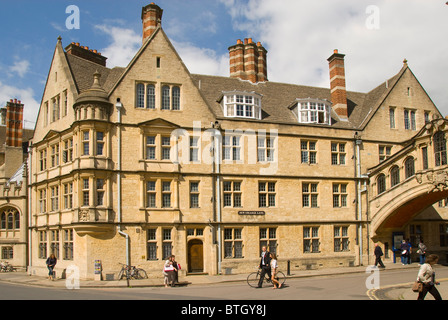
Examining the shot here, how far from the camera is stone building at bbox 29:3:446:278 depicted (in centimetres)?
2756

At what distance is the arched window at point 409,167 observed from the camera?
3036cm

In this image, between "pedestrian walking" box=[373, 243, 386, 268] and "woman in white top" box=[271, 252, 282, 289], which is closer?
"woman in white top" box=[271, 252, 282, 289]

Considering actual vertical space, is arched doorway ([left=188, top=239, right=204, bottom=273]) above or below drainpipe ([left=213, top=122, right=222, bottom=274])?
below

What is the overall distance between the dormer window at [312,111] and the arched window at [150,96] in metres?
10.5

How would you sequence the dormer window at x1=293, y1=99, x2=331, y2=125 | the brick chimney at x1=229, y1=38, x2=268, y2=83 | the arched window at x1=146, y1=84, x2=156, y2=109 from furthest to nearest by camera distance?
the brick chimney at x1=229, y1=38, x2=268, y2=83 < the dormer window at x1=293, y1=99, x2=331, y2=125 < the arched window at x1=146, y1=84, x2=156, y2=109

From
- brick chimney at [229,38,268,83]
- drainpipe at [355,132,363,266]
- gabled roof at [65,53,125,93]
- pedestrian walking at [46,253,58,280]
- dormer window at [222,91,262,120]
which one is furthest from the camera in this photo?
brick chimney at [229,38,268,83]

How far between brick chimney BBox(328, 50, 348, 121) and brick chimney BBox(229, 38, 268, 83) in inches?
214

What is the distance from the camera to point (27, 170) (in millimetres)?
37250

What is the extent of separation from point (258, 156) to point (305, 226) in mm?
5774

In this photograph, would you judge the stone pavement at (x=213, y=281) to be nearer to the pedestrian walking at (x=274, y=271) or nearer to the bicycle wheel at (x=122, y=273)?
the bicycle wheel at (x=122, y=273)

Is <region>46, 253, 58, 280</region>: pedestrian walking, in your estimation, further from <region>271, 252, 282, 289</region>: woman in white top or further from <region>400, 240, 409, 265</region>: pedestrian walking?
<region>400, 240, 409, 265</region>: pedestrian walking

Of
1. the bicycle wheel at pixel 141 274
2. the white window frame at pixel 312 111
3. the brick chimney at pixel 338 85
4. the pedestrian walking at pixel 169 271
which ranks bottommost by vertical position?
the bicycle wheel at pixel 141 274

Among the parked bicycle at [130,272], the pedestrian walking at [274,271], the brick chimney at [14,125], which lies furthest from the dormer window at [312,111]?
the brick chimney at [14,125]

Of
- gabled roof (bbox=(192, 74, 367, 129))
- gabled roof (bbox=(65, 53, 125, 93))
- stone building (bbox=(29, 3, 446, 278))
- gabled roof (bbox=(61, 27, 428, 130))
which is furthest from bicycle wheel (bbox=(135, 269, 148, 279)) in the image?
gabled roof (bbox=(65, 53, 125, 93))
